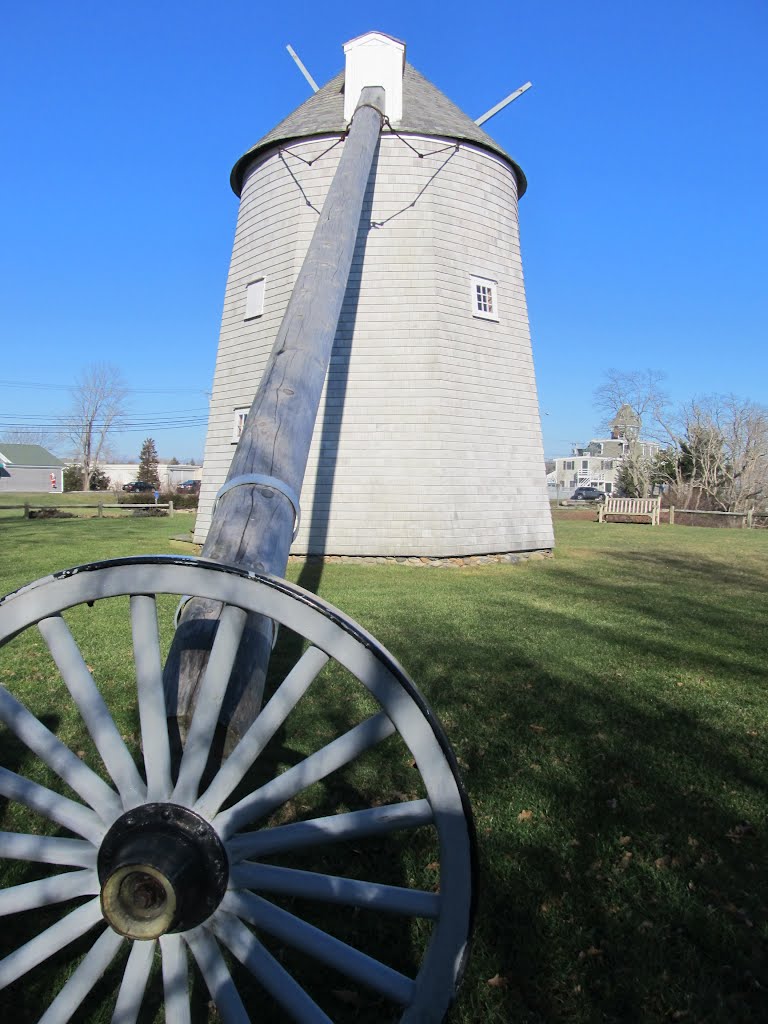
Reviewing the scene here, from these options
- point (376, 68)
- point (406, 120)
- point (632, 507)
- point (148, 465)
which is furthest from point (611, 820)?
point (148, 465)

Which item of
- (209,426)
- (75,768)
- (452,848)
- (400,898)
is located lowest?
(400,898)

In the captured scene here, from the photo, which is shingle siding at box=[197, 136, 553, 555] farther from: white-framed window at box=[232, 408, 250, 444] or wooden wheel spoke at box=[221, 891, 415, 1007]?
wooden wheel spoke at box=[221, 891, 415, 1007]

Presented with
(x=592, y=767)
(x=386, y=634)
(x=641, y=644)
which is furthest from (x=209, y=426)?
(x=592, y=767)

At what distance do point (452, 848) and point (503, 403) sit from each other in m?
13.8

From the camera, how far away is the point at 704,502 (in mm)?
44406

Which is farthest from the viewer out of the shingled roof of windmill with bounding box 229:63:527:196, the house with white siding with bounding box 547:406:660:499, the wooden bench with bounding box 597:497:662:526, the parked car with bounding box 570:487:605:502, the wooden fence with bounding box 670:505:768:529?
the house with white siding with bounding box 547:406:660:499

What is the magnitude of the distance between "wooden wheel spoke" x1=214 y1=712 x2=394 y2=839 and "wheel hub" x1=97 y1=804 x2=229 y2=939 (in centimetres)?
7

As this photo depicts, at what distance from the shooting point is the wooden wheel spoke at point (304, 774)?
6.26 ft

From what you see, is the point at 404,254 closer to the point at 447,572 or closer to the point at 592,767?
the point at 447,572

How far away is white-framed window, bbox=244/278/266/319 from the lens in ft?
49.5

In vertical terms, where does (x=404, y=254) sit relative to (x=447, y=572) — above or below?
above

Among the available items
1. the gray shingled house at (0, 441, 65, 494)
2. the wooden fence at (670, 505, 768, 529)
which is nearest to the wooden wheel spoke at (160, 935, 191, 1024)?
the wooden fence at (670, 505, 768, 529)

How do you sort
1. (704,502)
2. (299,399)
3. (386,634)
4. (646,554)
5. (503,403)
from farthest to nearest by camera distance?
(704,502) < (646,554) < (503,403) < (386,634) < (299,399)

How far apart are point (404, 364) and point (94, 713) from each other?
12.5m
